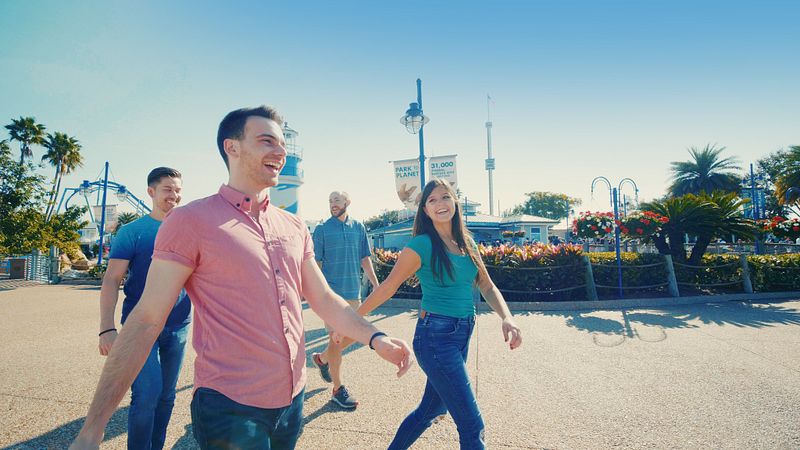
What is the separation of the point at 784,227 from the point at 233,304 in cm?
1662

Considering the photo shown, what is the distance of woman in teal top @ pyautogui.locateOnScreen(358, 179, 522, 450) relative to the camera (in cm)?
221

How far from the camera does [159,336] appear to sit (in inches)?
102

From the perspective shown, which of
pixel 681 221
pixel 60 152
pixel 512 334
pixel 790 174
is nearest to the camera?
pixel 512 334

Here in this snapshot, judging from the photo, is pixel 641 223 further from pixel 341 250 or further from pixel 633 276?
pixel 341 250

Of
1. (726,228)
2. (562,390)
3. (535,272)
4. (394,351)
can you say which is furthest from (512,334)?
(726,228)

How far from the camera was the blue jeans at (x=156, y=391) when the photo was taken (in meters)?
2.30

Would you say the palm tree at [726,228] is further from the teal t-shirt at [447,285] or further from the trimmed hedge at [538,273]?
the teal t-shirt at [447,285]

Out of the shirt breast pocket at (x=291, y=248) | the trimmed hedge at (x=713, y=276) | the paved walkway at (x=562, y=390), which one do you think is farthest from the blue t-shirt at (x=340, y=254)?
the trimmed hedge at (x=713, y=276)

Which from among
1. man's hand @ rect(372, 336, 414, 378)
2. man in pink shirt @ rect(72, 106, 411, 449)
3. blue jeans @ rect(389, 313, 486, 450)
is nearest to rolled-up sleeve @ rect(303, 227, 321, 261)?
man in pink shirt @ rect(72, 106, 411, 449)

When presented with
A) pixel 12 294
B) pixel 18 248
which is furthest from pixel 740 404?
pixel 18 248

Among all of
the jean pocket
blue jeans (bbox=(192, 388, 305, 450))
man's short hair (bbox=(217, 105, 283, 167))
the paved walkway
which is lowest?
the paved walkway

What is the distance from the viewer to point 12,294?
14.3 meters

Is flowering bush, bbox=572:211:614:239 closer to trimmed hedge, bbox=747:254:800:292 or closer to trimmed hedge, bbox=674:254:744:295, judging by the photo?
trimmed hedge, bbox=674:254:744:295

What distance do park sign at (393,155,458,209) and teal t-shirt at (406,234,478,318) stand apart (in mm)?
9247
